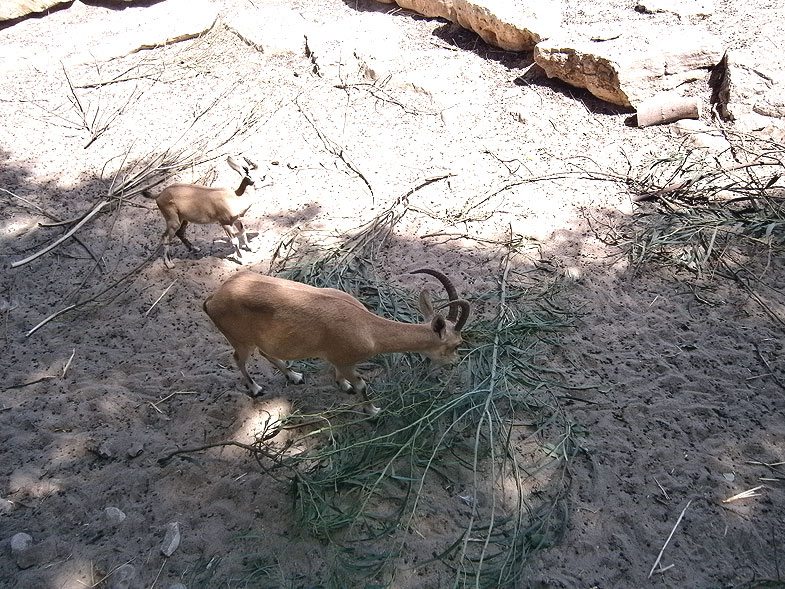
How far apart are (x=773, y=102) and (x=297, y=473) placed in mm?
5991

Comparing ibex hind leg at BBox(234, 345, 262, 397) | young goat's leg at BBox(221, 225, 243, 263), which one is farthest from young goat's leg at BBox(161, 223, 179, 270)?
ibex hind leg at BBox(234, 345, 262, 397)

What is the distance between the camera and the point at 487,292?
15.2 feet

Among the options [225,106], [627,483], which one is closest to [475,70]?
[225,106]

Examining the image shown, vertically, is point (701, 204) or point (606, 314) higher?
point (701, 204)

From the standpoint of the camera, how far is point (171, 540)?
3115mm

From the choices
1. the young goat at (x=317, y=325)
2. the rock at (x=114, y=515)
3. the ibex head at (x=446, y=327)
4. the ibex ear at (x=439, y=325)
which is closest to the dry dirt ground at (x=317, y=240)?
the rock at (x=114, y=515)

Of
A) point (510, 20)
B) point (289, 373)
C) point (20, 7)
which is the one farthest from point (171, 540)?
point (20, 7)

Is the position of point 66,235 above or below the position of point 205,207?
below

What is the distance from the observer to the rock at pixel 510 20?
7.39 metres

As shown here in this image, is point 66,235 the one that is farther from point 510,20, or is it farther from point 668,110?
point 668,110

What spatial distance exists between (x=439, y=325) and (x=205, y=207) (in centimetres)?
258

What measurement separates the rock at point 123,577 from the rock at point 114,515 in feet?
0.92

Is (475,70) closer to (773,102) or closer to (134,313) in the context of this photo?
(773,102)

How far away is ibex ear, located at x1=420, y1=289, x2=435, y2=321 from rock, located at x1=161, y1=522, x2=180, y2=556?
1865mm
